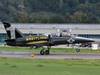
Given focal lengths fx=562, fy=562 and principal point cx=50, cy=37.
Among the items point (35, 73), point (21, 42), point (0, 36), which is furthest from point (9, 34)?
point (0, 36)

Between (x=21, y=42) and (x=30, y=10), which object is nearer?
(x=21, y=42)

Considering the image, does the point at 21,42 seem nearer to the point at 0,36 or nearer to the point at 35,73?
the point at 35,73

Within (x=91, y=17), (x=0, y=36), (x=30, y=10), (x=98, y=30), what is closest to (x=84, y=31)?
(x=98, y=30)

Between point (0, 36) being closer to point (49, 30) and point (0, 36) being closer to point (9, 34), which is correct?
point (49, 30)

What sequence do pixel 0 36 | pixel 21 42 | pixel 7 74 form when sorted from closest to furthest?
1. pixel 7 74
2. pixel 21 42
3. pixel 0 36

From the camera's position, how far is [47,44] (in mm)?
63812

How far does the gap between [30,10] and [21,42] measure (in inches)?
5005

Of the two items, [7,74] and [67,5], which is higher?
[67,5]

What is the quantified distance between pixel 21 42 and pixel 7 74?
1256 inches

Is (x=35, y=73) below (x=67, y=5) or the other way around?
below

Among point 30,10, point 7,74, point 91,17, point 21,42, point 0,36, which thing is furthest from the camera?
point 30,10

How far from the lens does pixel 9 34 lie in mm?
65062

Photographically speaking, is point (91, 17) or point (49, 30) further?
point (91, 17)

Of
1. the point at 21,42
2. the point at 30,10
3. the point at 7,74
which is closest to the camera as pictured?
the point at 7,74
